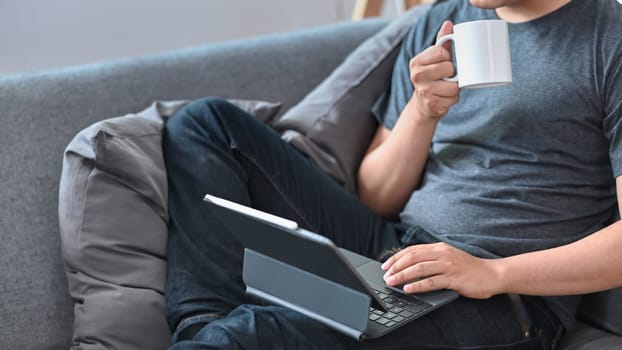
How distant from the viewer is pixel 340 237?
4.88ft

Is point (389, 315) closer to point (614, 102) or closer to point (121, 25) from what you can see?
point (614, 102)

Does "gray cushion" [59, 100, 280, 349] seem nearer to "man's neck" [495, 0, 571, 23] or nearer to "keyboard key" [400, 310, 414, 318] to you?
"keyboard key" [400, 310, 414, 318]

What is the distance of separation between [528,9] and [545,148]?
25 cm

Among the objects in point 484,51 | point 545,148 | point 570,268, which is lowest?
point 570,268

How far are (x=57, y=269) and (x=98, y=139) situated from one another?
275mm

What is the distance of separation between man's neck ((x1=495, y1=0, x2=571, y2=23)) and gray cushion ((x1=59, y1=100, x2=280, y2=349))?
68 centimetres

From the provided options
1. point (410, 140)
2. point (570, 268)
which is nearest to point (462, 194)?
point (410, 140)

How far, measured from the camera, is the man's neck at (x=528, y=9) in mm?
1405

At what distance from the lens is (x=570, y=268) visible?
1259mm

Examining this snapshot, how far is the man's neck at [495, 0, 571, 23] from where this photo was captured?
1.41m

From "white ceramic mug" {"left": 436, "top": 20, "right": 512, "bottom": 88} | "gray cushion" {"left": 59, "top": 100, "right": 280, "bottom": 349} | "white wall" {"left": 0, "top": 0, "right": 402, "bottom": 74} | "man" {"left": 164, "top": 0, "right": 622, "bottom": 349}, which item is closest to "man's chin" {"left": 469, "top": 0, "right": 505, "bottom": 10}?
"man" {"left": 164, "top": 0, "right": 622, "bottom": 349}

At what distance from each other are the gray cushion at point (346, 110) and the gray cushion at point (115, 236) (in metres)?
0.34

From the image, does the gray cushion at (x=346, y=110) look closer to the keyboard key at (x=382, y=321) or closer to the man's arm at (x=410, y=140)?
the man's arm at (x=410, y=140)

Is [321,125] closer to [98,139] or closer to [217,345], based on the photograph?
[98,139]
